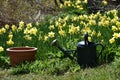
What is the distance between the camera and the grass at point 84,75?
14.6ft

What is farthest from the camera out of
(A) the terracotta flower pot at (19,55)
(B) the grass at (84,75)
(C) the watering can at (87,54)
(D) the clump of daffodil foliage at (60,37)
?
(D) the clump of daffodil foliage at (60,37)

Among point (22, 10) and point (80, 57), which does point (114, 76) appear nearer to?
point (80, 57)

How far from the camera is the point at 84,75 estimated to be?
15.5 feet

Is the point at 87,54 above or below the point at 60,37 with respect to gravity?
above

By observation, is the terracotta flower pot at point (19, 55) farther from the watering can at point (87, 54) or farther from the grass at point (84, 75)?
the watering can at point (87, 54)

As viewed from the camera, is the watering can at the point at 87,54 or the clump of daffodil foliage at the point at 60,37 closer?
the watering can at the point at 87,54

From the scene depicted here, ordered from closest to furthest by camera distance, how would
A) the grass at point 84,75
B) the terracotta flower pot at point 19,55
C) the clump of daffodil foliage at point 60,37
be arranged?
the grass at point 84,75 → the terracotta flower pot at point 19,55 → the clump of daffodil foliage at point 60,37

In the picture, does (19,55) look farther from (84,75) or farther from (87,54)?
(84,75)

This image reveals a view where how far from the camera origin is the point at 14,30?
24.7 feet

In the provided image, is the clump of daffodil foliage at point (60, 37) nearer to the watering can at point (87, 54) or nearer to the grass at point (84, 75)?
the watering can at point (87, 54)

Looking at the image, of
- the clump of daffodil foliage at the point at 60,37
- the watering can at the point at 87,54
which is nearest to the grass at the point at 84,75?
the watering can at the point at 87,54

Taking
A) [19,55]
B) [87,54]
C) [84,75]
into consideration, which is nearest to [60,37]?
[19,55]

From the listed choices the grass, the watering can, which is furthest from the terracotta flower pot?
the watering can

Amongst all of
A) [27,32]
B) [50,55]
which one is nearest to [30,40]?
[27,32]
